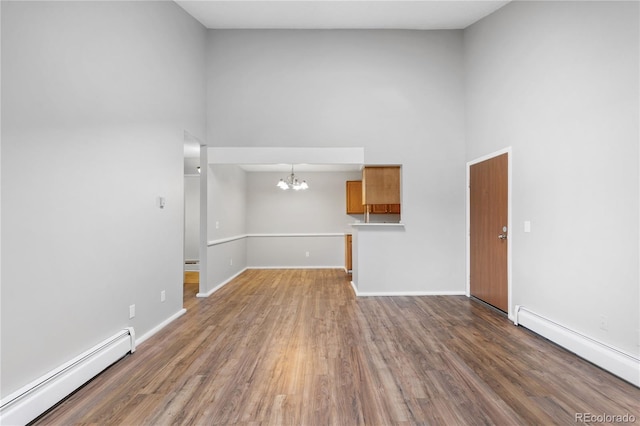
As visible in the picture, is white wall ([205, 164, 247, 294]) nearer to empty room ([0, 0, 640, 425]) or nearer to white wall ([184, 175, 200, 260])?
empty room ([0, 0, 640, 425])

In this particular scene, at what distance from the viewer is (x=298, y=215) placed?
7.82 metres

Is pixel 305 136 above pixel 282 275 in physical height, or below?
above

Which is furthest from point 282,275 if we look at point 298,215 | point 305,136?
point 305,136

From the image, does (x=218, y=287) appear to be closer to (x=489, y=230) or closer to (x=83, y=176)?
(x=83, y=176)

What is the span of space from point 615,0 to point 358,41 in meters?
3.01

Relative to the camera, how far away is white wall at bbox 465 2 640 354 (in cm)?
238

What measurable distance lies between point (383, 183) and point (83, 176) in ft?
12.4

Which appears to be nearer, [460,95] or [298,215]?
[460,95]

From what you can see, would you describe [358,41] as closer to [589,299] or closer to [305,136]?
[305,136]

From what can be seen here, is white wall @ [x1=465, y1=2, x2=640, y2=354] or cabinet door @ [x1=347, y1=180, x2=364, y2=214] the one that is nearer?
white wall @ [x1=465, y1=2, x2=640, y2=354]

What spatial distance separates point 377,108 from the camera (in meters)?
4.81

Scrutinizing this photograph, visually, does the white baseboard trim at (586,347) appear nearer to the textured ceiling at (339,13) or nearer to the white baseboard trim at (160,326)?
the textured ceiling at (339,13)

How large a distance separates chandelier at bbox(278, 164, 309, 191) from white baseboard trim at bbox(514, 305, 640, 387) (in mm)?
4872

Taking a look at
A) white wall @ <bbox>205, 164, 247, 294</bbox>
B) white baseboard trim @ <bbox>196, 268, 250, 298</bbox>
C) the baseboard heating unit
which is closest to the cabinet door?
white wall @ <bbox>205, 164, 247, 294</bbox>
